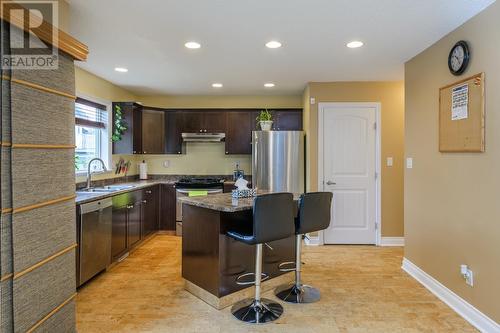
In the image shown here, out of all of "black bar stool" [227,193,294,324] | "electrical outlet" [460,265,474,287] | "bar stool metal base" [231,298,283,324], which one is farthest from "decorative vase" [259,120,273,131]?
"electrical outlet" [460,265,474,287]

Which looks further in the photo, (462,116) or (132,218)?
(132,218)

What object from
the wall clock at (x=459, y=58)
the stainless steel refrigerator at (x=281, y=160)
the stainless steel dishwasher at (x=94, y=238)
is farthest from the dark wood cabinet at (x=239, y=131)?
the wall clock at (x=459, y=58)

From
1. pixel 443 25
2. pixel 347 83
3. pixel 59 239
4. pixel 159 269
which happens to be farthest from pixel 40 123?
pixel 347 83

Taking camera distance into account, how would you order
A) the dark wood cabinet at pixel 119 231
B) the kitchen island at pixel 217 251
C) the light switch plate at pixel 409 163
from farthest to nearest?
the dark wood cabinet at pixel 119 231 < the light switch plate at pixel 409 163 < the kitchen island at pixel 217 251

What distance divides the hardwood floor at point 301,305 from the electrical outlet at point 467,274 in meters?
0.31

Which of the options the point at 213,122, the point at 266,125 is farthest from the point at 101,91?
the point at 266,125

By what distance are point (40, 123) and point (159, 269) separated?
2358 millimetres

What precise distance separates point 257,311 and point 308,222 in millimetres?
860

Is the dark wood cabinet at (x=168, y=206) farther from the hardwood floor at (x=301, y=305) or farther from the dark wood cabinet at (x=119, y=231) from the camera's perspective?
the hardwood floor at (x=301, y=305)

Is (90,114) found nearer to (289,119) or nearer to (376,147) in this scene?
(289,119)

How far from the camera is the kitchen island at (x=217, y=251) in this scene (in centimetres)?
268

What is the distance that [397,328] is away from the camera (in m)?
2.41

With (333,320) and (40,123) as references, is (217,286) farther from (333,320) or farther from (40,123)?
(40,123)

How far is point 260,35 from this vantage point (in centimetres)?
291
